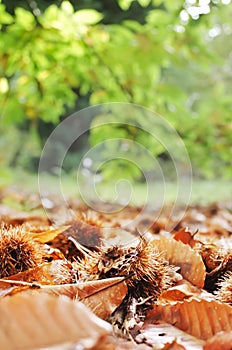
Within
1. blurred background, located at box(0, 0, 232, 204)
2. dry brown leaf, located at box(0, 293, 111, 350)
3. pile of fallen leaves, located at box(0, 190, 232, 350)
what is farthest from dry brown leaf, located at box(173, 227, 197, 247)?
blurred background, located at box(0, 0, 232, 204)

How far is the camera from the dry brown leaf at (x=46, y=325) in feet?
1.29

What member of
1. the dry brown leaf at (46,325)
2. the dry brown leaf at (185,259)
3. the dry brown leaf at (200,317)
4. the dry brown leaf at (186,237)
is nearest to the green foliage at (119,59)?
the dry brown leaf at (186,237)

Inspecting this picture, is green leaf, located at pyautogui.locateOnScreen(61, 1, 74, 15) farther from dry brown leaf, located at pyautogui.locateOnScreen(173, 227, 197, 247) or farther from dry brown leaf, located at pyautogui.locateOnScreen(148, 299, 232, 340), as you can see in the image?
dry brown leaf, located at pyautogui.locateOnScreen(148, 299, 232, 340)

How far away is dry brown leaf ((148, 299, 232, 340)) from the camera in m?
0.59

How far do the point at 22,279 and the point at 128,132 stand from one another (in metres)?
2.73

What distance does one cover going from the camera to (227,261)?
0.81m

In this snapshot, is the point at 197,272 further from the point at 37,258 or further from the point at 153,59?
Result: the point at 153,59

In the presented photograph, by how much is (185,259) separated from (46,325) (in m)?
0.44

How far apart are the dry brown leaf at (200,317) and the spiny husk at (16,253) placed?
24 cm

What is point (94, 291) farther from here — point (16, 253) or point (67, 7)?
point (67, 7)

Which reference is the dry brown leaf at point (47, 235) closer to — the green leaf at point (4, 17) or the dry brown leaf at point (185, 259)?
the dry brown leaf at point (185, 259)

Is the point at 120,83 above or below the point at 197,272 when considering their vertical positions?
below

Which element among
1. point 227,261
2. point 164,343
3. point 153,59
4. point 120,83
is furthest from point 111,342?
point 120,83

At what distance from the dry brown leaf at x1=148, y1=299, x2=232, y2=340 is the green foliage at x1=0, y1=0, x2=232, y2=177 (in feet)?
5.96
